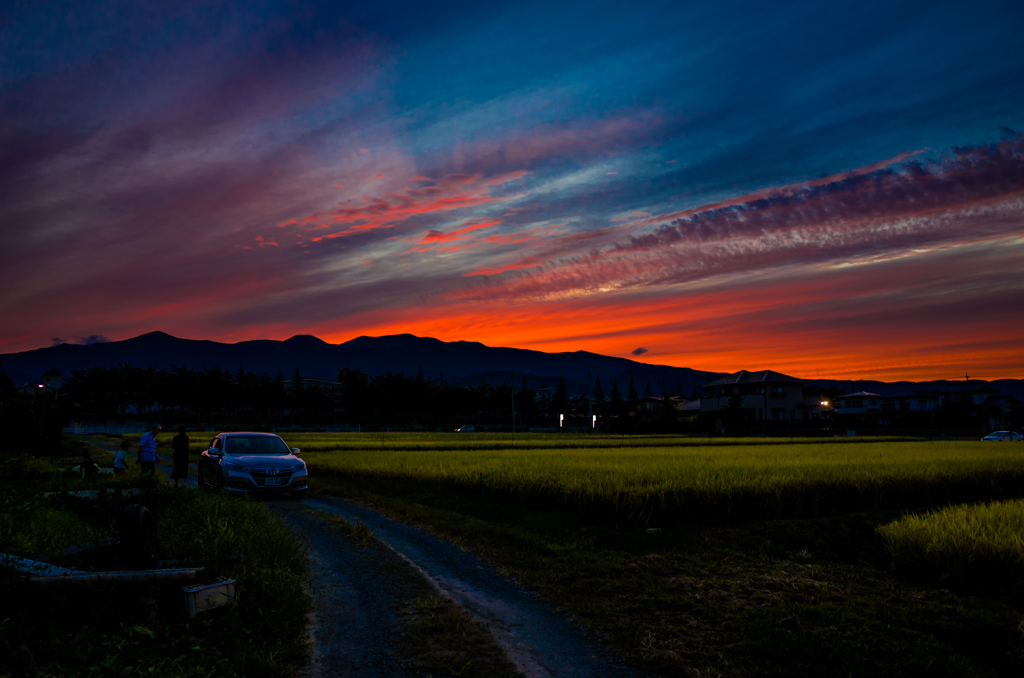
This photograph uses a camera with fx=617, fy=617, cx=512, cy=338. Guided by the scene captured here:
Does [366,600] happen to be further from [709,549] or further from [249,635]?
[709,549]

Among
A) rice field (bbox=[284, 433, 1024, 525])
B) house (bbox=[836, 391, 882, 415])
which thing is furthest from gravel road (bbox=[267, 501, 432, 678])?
house (bbox=[836, 391, 882, 415])

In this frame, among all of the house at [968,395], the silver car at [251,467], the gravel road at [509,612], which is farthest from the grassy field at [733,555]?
the house at [968,395]

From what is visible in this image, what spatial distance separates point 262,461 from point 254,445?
1524 millimetres

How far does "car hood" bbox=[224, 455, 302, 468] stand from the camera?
→ 675 inches

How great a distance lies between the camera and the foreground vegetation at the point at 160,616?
532 centimetres

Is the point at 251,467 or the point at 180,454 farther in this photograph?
the point at 180,454

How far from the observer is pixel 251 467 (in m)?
17.1

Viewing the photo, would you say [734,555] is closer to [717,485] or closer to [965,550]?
[965,550]

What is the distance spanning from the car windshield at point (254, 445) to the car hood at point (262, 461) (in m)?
0.55

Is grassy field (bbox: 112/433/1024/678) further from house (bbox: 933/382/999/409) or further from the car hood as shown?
house (bbox: 933/382/999/409)

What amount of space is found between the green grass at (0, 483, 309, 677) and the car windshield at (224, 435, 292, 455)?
9.32 m

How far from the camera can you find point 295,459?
1820cm

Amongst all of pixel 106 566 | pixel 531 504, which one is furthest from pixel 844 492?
pixel 106 566

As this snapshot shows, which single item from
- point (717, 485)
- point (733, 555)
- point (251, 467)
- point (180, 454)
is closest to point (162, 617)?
point (733, 555)
